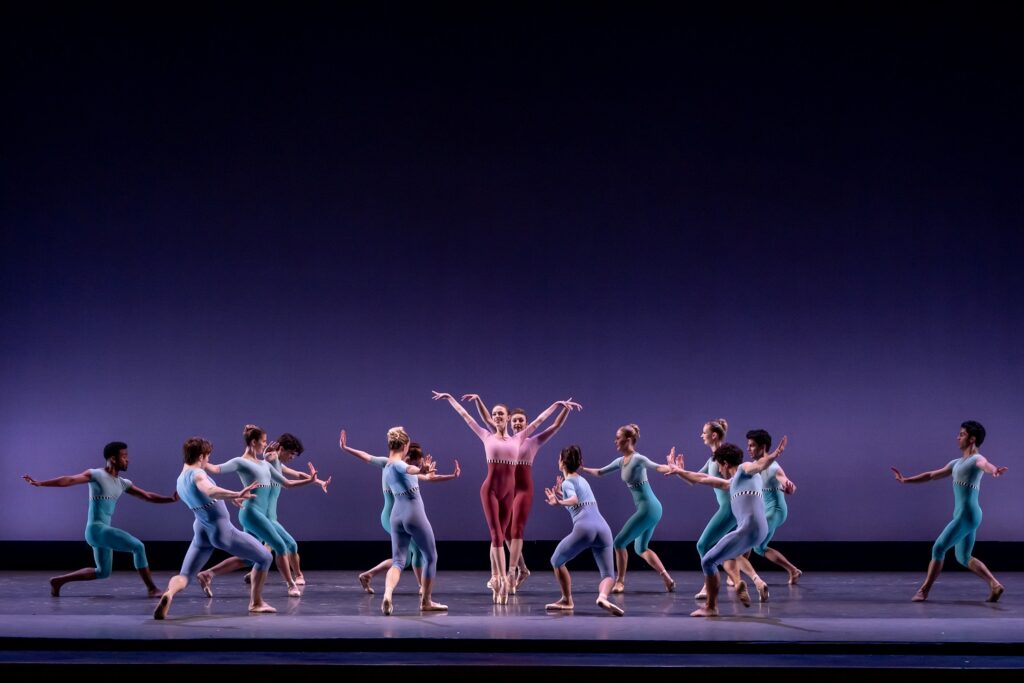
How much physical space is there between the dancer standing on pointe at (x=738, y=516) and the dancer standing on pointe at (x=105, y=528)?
3.80 metres

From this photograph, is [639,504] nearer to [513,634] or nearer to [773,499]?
[773,499]

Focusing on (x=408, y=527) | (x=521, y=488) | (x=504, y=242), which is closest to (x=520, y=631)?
(x=408, y=527)

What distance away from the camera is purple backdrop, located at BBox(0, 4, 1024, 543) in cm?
1014

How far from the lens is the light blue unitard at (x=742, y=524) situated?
20.6 ft

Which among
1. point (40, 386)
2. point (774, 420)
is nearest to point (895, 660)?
point (774, 420)

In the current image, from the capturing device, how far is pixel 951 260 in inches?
400

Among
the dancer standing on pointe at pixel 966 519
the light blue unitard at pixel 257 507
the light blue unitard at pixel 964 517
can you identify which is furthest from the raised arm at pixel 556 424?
the light blue unitard at pixel 964 517

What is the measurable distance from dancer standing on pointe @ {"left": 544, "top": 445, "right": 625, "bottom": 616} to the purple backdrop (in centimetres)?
330

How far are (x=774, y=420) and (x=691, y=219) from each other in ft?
6.76

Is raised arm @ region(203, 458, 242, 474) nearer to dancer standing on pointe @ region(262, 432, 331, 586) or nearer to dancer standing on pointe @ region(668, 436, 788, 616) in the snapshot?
dancer standing on pointe @ region(262, 432, 331, 586)

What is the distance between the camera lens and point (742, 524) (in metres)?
6.38

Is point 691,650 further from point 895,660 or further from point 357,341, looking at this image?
point 357,341

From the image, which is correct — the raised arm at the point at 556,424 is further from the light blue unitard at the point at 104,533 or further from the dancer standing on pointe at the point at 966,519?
the light blue unitard at the point at 104,533

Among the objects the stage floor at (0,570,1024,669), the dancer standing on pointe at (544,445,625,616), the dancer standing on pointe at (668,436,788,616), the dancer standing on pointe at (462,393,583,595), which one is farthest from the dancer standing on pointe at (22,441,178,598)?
the dancer standing on pointe at (668,436,788,616)
